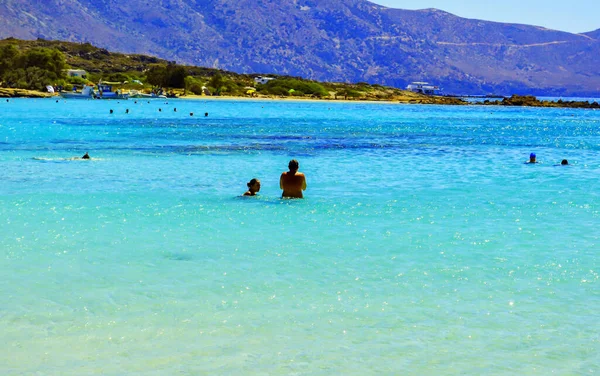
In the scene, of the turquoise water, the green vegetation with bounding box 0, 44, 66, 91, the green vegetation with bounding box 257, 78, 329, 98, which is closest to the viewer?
the turquoise water

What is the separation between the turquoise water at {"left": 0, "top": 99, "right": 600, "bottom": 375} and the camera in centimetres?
818

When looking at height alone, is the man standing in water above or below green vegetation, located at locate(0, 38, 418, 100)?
below

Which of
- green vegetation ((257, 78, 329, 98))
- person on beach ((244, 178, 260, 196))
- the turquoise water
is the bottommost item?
the turquoise water

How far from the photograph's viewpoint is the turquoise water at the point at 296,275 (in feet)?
26.8

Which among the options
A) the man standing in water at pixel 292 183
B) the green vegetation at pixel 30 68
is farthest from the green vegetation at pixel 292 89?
the man standing in water at pixel 292 183

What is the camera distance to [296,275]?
37.8 ft

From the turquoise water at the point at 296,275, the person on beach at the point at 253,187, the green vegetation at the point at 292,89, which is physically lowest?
the turquoise water at the point at 296,275

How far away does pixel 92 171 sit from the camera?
25062 millimetres

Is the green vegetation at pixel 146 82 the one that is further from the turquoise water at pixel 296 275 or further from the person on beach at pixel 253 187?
the person on beach at pixel 253 187

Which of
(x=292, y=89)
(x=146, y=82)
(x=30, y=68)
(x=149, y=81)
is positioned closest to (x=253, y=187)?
(x=30, y=68)

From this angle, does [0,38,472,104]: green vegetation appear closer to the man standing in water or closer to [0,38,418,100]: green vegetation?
[0,38,418,100]: green vegetation

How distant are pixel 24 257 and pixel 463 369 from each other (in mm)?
7881

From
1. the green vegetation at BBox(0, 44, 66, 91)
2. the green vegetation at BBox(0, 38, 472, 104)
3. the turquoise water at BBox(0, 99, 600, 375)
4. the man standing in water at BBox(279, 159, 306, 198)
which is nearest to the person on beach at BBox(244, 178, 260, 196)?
the turquoise water at BBox(0, 99, 600, 375)

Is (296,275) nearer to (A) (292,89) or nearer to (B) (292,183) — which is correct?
(B) (292,183)
